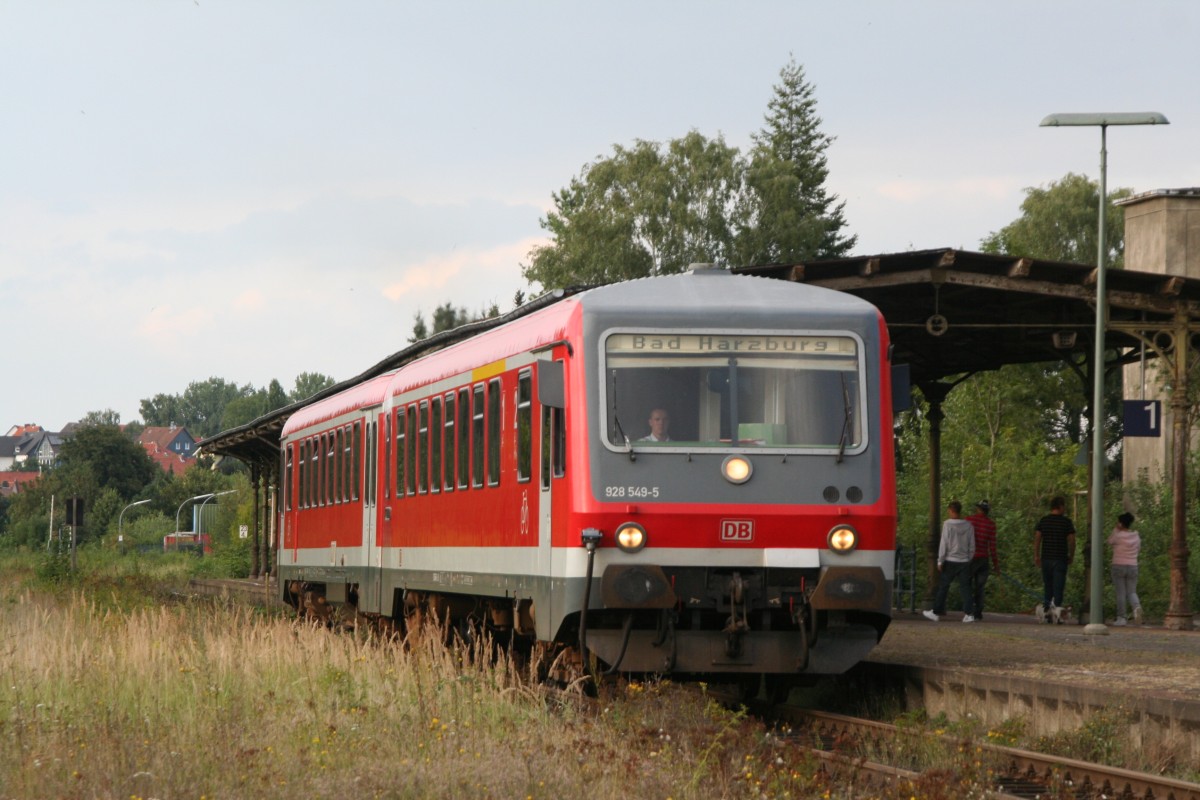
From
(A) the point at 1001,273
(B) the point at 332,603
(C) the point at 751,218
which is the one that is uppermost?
(C) the point at 751,218

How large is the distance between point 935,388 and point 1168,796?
18.0 meters

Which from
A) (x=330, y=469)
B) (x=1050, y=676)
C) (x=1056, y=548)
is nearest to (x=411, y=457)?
(x=330, y=469)

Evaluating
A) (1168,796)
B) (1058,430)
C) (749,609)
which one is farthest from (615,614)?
(1058,430)

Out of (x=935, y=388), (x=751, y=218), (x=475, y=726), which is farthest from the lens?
(x=751, y=218)

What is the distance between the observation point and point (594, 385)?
1312cm

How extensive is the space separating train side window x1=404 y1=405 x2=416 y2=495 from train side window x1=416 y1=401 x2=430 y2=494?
0.17 meters

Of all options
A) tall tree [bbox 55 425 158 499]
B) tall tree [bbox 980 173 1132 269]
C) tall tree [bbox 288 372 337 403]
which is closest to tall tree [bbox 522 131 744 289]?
tall tree [bbox 980 173 1132 269]

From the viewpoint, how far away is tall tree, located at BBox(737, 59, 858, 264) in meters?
64.4

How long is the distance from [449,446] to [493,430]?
1.61m

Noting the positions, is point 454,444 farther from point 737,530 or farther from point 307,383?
point 307,383

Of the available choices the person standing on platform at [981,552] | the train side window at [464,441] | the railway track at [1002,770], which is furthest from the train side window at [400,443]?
the person standing on platform at [981,552]

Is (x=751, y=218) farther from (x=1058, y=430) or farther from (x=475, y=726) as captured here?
(x=475, y=726)

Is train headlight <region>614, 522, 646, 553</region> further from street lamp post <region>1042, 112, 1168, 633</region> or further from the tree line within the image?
the tree line

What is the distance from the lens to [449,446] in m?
16.8
